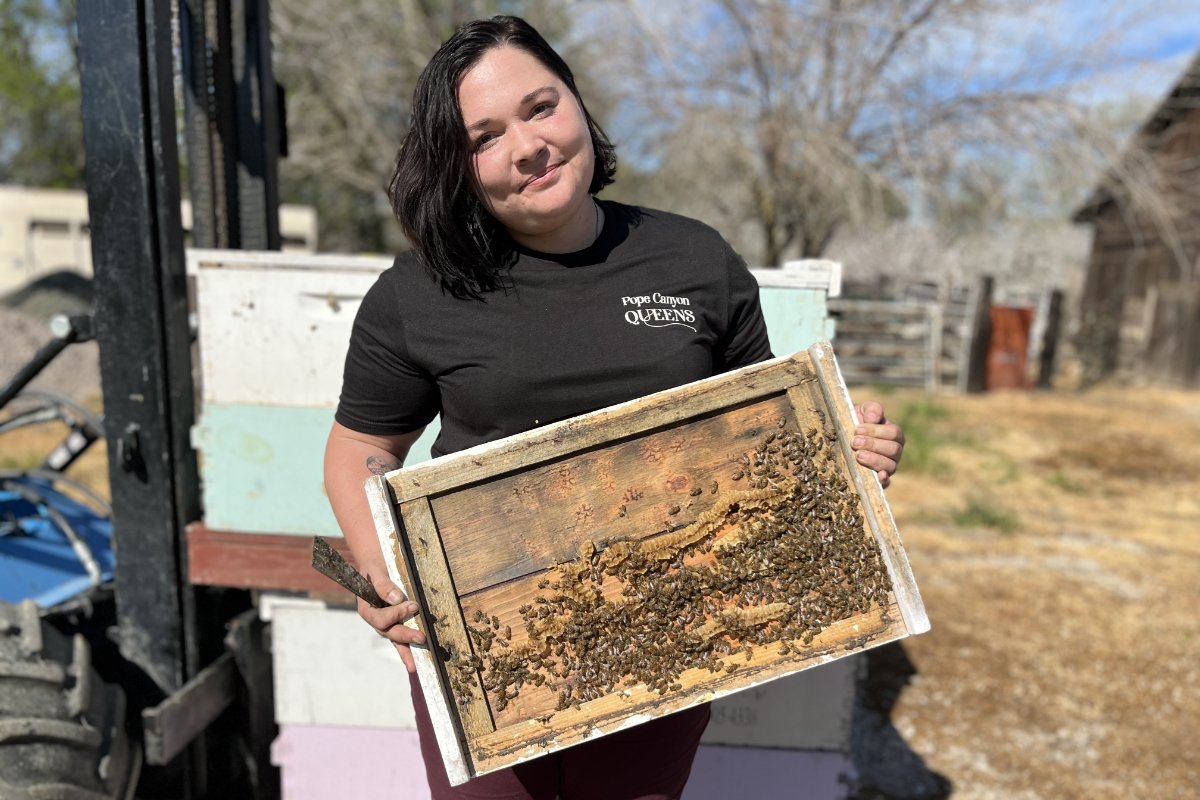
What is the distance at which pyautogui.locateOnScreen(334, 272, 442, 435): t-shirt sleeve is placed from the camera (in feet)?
5.94

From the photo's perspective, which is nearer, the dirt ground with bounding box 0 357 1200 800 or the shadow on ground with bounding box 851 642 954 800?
the shadow on ground with bounding box 851 642 954 800

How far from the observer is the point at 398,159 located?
192cm

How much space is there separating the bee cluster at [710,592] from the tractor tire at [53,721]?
4.34ft

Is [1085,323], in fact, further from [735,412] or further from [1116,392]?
[735,412]

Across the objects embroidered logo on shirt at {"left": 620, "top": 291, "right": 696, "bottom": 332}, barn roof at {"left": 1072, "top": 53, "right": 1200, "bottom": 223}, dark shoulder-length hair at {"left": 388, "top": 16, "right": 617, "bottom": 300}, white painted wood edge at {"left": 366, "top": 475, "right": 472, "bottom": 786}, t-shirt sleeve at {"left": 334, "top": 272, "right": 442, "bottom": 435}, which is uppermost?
barn roof at {"left": 1072, "top": 53, "right": 1200, "bottom": 223}

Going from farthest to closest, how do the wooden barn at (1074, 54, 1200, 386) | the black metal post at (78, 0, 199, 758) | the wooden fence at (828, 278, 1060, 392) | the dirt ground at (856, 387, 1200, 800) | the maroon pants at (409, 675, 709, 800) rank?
the wooden fence at (828, 278, 1060, 392), the wooden barn at (1074, 54, 1200, 386), the dirt ground at (856, 387, 1200, 800), the black metal post at (78, 0, 199, 758), the maroon pants at (409, 675, 709, 800)

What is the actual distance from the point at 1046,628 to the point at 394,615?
16.3ft

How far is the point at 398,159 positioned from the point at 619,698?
1243 mm

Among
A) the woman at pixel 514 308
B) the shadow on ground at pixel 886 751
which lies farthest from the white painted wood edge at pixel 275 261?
the shadow on ground at pixel 886 751

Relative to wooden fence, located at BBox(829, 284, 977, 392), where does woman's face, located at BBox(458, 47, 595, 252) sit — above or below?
above

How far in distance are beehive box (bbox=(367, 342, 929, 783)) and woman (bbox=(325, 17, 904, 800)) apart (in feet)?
0.32

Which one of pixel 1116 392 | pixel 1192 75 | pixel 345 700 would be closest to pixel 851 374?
pixel 1116 392

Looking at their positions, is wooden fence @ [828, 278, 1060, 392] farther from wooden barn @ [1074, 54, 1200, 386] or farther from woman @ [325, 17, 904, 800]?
woman @ [325, 17, 904, 800]

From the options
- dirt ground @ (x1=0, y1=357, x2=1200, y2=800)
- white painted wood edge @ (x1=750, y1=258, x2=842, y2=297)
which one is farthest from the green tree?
white painted wood edge @ (x1=750, y1=258, x2=842, y2=297)
